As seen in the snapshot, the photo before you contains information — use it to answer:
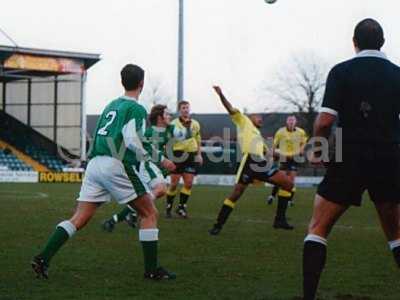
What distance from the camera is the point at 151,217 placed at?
23.6 ft

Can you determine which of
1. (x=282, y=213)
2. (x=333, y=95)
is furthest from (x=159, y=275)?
(x=282, y=213)

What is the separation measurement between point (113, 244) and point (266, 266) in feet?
8.25

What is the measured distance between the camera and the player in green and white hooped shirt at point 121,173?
6.92 m

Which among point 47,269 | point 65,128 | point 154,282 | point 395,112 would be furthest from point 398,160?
point 65,128

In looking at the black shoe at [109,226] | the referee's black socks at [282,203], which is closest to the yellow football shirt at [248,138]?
the referee's black socks at [282,203]

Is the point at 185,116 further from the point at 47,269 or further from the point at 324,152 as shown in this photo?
the point at 324,152

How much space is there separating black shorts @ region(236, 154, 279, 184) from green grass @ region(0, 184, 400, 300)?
820 millimetres

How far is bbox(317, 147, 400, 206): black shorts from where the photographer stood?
541cm

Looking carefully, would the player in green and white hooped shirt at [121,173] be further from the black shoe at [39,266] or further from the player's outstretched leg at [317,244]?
the player's outstretched leg at [317,244]

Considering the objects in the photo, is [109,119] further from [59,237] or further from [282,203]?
[282,203]

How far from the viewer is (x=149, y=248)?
23.4ft

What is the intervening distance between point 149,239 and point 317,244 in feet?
6.84

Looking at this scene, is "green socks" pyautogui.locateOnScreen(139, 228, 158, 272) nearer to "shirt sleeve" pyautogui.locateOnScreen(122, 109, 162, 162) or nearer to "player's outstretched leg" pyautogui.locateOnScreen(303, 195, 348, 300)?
"shirt sleeve" pyautogui.locateOnScreen(122, 109, 162, 162)

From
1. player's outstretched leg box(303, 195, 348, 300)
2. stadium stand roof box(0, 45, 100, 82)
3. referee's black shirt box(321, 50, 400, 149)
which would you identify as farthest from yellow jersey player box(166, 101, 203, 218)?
stadium stand roof box(0, 45, 100, 82)
